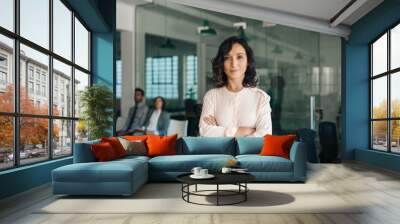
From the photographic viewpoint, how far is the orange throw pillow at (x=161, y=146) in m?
6.77

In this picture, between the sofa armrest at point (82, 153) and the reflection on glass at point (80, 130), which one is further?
Result: the reflection on glass at point (80, 130)

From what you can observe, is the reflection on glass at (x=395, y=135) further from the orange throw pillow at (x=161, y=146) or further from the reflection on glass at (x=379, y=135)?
the orange throw pillow at (x=161, y=146)

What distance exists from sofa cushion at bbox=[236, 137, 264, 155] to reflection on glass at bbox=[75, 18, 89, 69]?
3.61 m

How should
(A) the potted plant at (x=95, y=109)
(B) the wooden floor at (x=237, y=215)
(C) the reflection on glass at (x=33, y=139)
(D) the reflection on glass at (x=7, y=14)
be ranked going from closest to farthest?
(B) the wooden floor at (x=237, y=215) → (D) the reflection on glass at (x=7, y=14) → (C) the reflection on glass at (x=33, y=139) → (A) the potted plant at (x=95, y=109)

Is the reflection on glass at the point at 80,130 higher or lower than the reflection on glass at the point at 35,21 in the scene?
lower

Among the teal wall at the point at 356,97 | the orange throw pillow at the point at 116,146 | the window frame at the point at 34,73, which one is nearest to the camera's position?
the window frame at the point at 34,73

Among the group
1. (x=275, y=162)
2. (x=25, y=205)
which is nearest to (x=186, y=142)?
(x=275, y=162)

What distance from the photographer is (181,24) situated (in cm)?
938

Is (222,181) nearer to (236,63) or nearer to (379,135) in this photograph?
(236,63)

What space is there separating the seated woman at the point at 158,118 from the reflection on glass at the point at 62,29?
246 centimetres

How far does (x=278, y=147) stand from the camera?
652 centimetres

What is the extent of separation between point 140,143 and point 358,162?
5.55m

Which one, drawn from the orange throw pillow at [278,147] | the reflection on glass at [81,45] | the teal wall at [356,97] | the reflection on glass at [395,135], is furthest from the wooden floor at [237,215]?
the teal wall at [356,97]

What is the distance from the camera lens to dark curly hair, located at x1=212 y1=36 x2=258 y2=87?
8859mm
